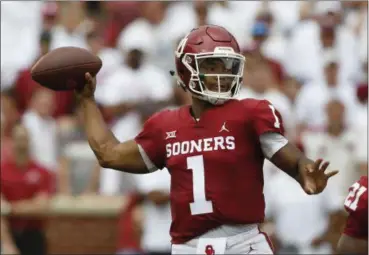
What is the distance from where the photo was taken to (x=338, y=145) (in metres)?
10.3

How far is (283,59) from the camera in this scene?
11.9 m

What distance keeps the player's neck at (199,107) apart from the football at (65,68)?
61cm

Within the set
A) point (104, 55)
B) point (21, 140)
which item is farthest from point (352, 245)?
point (104, 55)

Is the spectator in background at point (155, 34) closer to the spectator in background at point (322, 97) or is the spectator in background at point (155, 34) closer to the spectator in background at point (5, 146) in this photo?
the spectator in background at point (322, 97)

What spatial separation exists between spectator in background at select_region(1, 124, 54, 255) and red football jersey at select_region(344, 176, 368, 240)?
Result: 464 cm

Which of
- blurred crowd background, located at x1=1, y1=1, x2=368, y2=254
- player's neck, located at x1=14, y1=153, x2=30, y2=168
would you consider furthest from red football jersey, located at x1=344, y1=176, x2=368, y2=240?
player's neck, located at x1=14, y1=153, x2=30, y2=168

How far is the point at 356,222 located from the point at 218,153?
88 cm

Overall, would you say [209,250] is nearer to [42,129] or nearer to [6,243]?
[6,243]

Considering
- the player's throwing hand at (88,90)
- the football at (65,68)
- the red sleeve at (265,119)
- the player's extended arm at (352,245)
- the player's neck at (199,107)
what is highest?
the football at (65,68)

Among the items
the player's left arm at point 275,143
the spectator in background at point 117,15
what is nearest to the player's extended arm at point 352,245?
the player's left arm at point 275,143

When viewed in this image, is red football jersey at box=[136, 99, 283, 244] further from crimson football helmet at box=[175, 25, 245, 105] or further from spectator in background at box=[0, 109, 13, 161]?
spectator in background at box=[0, 109, 13, 161]

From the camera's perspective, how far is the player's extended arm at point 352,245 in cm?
608

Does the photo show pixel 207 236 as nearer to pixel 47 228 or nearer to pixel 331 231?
pixel 331 231

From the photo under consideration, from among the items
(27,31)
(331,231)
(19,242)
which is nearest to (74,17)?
(27,31)
